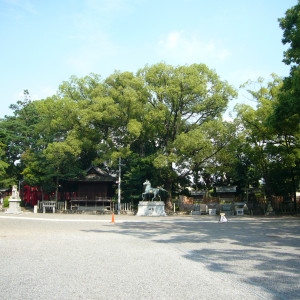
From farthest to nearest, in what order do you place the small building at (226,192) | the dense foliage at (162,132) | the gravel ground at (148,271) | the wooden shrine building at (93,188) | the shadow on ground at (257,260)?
the small building at (226,192) → the wooden shrine building at (93,188) → the dense foliage at (162,132) → the shadow on ground at (257,260) → the gravel ground at (148,271)

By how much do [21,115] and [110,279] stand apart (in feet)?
150

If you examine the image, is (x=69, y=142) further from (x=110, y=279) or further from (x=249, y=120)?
(x=110, y=279)

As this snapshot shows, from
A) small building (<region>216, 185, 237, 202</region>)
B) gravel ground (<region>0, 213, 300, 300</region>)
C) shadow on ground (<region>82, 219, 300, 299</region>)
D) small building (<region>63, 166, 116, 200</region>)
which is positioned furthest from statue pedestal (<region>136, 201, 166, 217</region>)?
gravel ground (<region>0, 213, 300, 300</region>)

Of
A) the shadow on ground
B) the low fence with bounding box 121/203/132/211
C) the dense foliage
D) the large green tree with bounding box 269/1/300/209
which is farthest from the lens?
the low fence with bounding box 121/203/132/211

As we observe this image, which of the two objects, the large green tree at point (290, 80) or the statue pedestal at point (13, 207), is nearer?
the large green tree at point (290, 80)

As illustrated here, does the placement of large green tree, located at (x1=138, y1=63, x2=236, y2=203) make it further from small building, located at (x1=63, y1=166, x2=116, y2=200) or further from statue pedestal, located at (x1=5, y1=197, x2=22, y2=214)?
statue pedestal, located at (x1=5, y1=197, x2=22, y2=214)

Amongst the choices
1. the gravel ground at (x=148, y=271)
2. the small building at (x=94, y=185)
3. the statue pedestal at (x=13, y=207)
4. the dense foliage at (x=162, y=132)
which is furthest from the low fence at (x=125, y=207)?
the gravel ground at (x=148, y=271)

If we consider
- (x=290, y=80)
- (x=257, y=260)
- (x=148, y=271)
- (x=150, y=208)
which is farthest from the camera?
(x=150, y=208)

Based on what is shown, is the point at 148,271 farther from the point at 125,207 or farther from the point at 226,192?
the point at 226,192

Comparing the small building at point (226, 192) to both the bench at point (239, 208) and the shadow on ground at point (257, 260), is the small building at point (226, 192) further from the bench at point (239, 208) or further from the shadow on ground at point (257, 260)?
the shadow on ground at point (257, 260)

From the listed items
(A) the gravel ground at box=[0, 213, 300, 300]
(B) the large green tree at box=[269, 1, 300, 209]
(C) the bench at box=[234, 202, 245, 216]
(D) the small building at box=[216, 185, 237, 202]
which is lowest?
(C) the bench at box=[234, 202, 245, 216]

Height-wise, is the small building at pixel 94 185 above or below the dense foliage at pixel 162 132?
below

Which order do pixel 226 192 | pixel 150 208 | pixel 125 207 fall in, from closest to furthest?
pixel 150 208, pixel 125 207, pixel 226 192

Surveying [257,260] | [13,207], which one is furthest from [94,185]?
[257,260]
